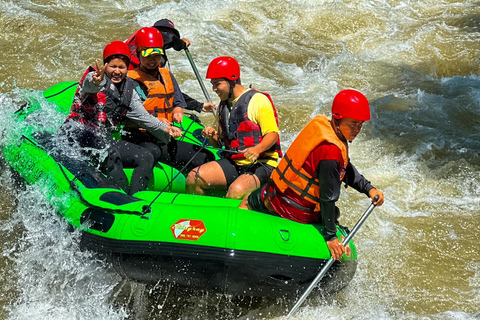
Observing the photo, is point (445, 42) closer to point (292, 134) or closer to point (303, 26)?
point (303, 26)

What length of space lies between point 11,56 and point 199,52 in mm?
2946

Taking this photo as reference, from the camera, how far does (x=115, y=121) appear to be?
4758 millimetres

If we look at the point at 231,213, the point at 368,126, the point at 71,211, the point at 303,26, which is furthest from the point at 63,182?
the point at 303,26

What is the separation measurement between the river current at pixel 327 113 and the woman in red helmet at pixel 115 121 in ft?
1.99

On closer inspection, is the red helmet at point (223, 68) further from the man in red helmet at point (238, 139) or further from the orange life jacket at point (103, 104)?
the orange life jacket at point (103, 104)

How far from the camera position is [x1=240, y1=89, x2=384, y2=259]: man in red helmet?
354 cm

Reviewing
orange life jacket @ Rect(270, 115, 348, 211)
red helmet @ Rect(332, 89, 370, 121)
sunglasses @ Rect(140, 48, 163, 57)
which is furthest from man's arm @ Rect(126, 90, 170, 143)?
red helmet @ Rect(332, 89, 370, 121)

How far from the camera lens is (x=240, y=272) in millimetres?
3928

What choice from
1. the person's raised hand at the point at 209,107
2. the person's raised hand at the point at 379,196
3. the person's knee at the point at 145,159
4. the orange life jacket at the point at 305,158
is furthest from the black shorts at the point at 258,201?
the person's raised hand at the point at 209,107

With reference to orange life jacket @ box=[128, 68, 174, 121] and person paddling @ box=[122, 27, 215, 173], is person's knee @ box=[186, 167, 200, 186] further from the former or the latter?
orange life jacket @ box=[128, 68, 174, 121]

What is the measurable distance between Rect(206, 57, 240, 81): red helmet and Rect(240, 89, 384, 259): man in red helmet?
0.86 meters

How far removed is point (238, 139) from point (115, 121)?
1101 millimetres

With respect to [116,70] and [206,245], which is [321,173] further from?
[116,70]

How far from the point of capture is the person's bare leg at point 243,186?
14.7 ft
